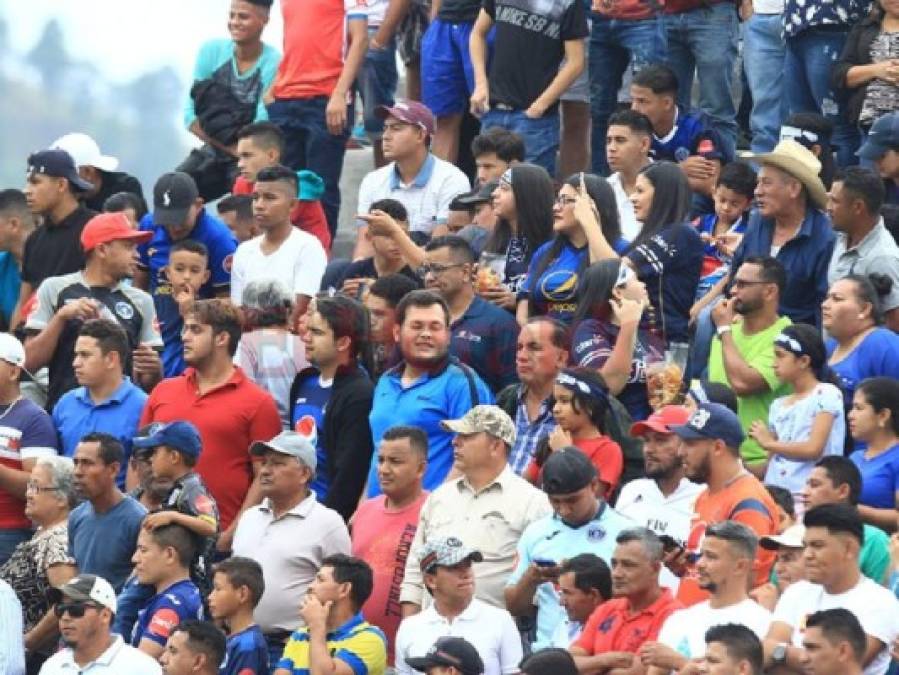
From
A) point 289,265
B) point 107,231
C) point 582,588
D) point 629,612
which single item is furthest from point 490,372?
point 629,612

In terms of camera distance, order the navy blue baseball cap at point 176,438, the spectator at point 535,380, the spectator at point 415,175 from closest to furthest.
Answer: the navy blue baseball cap at point 176,438, the spectator at point 535,380, the spectator at point 415,175

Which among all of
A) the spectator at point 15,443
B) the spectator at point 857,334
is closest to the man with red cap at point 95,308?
the spectator at point 15,443

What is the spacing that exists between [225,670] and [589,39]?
6.98 m

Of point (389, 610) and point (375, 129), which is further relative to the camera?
point (375, 129)

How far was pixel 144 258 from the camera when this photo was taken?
54.5 feet

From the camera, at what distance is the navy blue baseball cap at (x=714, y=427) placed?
11977 millimetres

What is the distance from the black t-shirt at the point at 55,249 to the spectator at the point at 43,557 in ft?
8.42

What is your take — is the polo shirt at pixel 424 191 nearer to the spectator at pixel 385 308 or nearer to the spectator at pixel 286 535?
the spectator at pixel 385 308

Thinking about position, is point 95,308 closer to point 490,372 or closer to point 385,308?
point 385,308

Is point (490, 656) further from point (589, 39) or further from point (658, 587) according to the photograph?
point (589, 39)

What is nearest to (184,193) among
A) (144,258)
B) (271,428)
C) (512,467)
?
(144,258)

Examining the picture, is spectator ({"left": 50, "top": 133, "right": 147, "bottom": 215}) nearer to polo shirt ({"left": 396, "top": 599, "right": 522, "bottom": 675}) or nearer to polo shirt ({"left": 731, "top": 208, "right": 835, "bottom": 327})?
polo shirt ({"left": 731, "top": 208, "right": 835, "bottom": 327})

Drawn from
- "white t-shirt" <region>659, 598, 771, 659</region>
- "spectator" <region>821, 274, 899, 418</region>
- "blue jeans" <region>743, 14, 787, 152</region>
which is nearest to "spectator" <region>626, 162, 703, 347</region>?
"spectator" <region>821, 274, 899, 418</region>

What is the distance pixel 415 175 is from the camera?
54.9 feet
